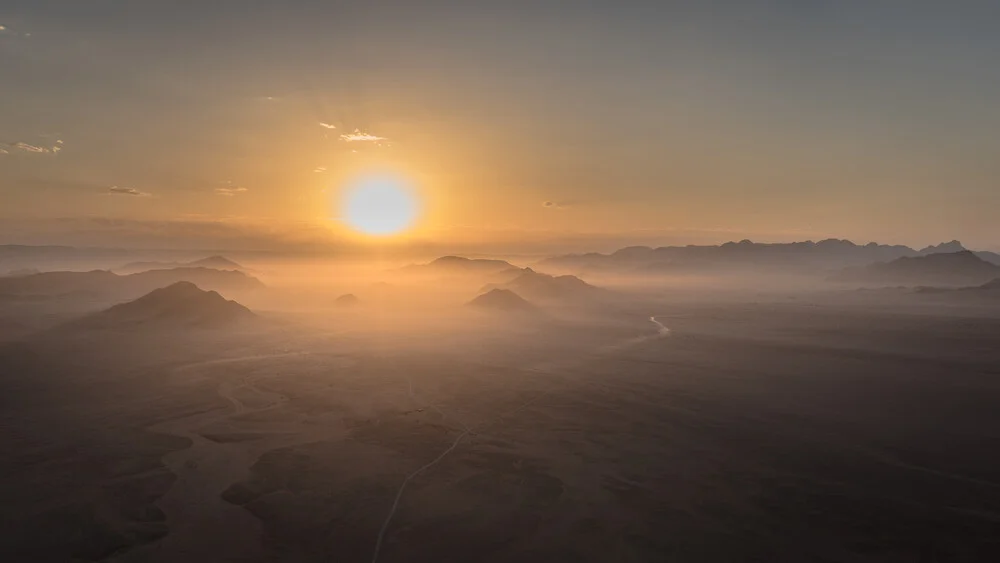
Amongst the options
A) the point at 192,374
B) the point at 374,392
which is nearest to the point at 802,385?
the point at 374,392

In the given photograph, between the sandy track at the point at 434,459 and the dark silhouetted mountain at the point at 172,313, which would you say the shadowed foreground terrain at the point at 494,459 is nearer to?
the sandy track at the point at 434,459

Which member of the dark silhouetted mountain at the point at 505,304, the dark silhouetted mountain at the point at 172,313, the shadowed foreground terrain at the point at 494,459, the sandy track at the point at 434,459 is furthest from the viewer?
the dark silhouetted mountain at the point at 505,304

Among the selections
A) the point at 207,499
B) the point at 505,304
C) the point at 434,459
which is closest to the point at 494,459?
the point at 434,459

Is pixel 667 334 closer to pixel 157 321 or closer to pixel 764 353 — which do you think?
pixel 764 353

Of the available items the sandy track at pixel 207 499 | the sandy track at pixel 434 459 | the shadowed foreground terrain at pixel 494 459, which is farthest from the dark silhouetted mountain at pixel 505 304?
the sandy track at pixel 207 499

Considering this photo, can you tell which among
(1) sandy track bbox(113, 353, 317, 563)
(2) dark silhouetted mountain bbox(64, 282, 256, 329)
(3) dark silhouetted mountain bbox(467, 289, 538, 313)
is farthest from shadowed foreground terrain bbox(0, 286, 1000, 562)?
(3) dark silhouetted mountain bbox(467, 289, 538, 313)

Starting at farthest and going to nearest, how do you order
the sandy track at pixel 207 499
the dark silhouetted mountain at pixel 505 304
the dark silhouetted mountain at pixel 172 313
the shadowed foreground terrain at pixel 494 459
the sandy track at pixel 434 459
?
the dark silhouetted mountain at pixel 505 304 → the dark silhouetted mountain at pixel 172 313 → the sandy track at pixel 434 459 → the shadowed foreground terrain at pixel 494 459 → the sandy track at pixel 207 499

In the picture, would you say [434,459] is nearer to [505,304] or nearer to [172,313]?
[172,313]

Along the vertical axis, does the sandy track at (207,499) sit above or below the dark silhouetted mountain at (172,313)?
below
